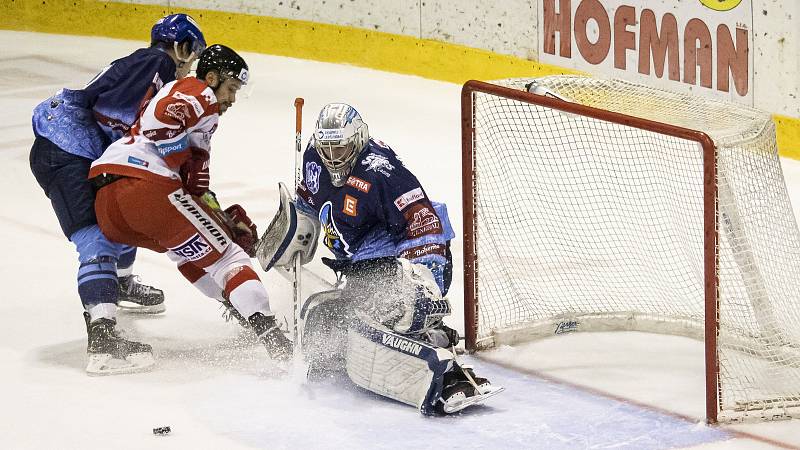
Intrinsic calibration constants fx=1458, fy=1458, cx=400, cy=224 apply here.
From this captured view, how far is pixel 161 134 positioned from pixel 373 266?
76cm

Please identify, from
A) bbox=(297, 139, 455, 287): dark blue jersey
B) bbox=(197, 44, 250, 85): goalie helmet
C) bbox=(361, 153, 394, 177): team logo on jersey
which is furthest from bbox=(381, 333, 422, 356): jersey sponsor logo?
bbox=(197, 44, 250, 85): goalie helmet

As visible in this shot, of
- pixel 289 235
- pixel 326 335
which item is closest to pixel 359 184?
pixel 289 235

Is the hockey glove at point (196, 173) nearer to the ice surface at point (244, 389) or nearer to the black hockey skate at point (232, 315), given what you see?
the black hockey skate at point (232, 315)

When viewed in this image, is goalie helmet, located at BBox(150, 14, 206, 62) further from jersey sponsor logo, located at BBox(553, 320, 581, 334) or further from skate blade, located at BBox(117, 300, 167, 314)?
jersey sponsor logo, located at BBox(553, 320, 581, 334)

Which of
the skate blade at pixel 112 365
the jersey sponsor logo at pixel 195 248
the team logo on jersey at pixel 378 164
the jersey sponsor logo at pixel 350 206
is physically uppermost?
the team logo on jersey at pixel 378 164

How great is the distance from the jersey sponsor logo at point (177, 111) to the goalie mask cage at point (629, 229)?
2.92 ft

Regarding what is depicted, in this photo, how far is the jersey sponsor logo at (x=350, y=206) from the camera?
434cm

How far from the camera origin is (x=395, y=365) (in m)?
4.14

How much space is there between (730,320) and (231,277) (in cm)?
150

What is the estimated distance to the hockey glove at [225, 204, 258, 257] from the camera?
481 centimetres

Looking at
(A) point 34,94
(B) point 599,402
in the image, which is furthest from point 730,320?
(A) point 34,94

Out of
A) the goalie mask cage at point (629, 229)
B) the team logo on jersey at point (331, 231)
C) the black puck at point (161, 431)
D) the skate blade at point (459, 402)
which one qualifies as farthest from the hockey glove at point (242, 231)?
the skate blade at point (459, 402)

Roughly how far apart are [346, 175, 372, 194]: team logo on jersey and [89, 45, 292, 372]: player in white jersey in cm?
43

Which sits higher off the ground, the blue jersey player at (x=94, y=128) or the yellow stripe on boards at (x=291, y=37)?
the yellow stripe on boards at (x=291, y=37)
